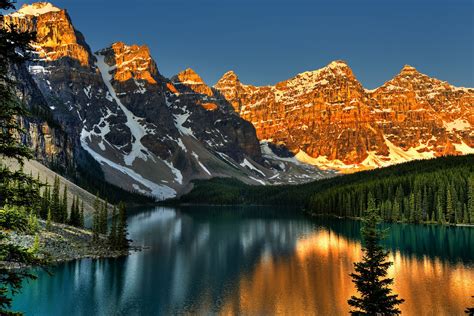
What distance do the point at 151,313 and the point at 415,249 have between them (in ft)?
205

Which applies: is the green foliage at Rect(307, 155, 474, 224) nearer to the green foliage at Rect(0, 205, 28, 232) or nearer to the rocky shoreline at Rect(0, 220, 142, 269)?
the rocky shoreline at Rect(0, 220, 142, 269)

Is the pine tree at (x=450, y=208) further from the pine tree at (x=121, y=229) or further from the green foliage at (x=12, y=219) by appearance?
the green foliage at (x=12, y=219)

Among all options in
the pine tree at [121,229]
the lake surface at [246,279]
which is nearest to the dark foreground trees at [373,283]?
the lake surface at [246,279]

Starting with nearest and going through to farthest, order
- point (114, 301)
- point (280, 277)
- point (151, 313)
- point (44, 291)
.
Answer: point (151, 313) → point (114, 301) → point (44, 291) → point (280, 277)

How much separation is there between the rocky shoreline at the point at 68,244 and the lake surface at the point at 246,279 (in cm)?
256

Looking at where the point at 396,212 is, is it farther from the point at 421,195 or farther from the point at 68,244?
the point at 68,244

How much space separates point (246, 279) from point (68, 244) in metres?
32.5

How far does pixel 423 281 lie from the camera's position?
5972 cm

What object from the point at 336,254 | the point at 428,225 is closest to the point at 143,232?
the point at 336,254

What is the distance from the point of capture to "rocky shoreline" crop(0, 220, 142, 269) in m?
68.4

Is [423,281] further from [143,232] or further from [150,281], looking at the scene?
[143,232]

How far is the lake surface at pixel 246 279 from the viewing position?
157 feet

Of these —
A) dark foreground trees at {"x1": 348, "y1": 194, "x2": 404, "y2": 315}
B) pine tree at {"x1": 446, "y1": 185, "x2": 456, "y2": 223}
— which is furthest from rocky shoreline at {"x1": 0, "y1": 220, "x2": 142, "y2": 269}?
pine tree at {"x1": 446, "y1": 185, "x2": 456, "y2": 223}

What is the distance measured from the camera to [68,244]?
74.9m
